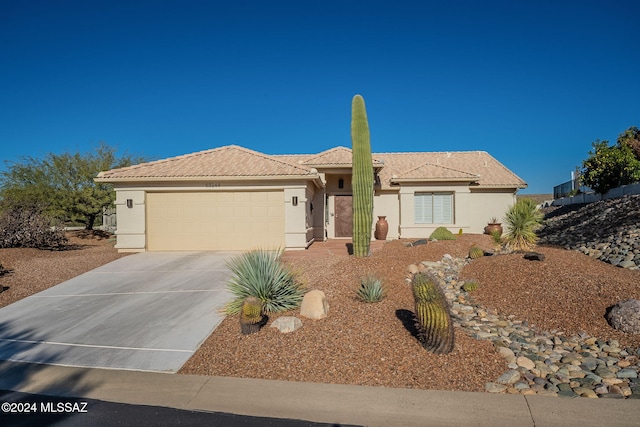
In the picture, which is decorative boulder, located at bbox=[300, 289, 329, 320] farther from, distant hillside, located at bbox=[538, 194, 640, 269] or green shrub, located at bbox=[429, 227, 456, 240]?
green shrub, located at bbox=[429, 227, 456, 240]

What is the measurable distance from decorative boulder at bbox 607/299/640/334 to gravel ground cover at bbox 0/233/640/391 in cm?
18

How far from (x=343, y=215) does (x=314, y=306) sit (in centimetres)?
1223

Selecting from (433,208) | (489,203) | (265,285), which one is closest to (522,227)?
(433,208)

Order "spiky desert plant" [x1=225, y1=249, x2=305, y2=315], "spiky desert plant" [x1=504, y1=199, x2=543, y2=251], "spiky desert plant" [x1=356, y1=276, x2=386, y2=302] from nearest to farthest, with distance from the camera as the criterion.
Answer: "spiky desert plant" [x1=225, y1=249, x2=305, y2=315]
"spiky desert plant" [x1=356, y1=276, x2=386, y2=302]
"spiky desert plant" [x1=504, y1=199, x2=543, y2=251]

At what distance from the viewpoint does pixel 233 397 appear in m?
4.45

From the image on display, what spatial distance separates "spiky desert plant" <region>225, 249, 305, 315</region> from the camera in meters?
6.94

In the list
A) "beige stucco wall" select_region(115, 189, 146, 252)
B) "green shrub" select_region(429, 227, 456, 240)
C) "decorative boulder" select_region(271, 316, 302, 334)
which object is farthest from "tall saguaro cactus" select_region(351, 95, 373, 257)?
"beige stucco wall" select_region(115, 189, 146, 252)

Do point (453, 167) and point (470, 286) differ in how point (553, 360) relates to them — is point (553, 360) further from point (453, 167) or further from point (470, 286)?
point (453, 167)

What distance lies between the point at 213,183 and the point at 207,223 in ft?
5.39

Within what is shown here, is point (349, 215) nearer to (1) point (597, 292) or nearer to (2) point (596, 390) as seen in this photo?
(1) point (597, 292)

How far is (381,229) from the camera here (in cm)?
1809

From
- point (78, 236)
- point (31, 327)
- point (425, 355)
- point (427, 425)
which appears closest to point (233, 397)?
point (427, 425)

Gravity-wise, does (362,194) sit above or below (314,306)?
above

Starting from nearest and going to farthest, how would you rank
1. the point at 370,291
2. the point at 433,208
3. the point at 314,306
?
the point at 314,306 < the point at 370,291 < the point at 433,208
